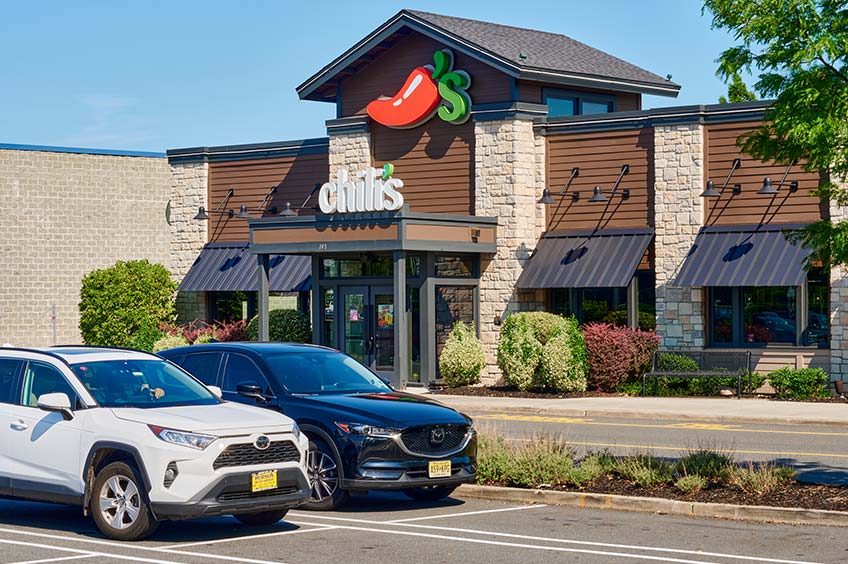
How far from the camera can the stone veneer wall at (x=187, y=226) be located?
3959cm

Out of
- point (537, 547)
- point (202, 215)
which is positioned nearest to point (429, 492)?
point (537, 547)

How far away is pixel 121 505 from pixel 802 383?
19387 millimetres

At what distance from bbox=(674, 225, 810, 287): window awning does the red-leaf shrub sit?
1.55m

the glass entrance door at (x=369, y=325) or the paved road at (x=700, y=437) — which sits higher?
the glass entrance door at (x=369, y=325)

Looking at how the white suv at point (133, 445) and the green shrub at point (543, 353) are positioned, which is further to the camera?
the green shrub at point (543, 353)

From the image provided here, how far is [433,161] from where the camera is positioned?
113 feet

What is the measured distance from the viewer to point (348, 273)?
33719mm

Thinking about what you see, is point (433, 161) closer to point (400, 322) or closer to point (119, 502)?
point (400, 322)

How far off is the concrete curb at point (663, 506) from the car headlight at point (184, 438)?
390 cm

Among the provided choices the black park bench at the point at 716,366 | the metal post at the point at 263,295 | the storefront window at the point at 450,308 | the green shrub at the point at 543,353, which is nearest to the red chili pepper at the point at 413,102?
the storefront window at the point at 450,308

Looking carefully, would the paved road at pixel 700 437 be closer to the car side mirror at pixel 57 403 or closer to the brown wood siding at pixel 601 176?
the car side mirror at pixel 57 403

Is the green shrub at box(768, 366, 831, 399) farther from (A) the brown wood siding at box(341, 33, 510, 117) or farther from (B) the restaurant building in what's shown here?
(A) the brown wood siding at box(341, 33, 510, 117)

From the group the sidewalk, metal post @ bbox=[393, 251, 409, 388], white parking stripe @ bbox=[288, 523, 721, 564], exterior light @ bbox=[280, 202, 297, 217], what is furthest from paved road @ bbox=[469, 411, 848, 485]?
exterior light @ bbox=[280, 202, 297, 217]

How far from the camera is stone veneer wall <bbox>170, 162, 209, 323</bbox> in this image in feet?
130
